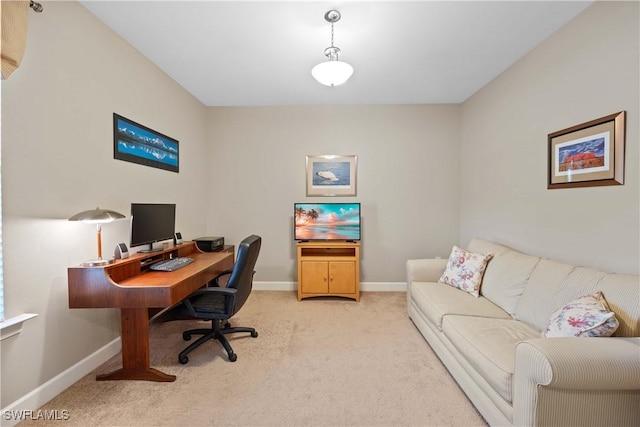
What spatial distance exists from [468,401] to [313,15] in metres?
2.92

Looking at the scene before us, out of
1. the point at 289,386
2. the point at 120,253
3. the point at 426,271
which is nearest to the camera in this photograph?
the point at 289,386

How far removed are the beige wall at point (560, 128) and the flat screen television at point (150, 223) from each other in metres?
3.45

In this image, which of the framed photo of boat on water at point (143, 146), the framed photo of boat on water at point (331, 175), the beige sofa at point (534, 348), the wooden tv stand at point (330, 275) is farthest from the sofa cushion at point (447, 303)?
the framed photo of boat on water at point (143, 146)

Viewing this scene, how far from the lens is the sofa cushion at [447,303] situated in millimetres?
2082

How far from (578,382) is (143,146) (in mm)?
3445

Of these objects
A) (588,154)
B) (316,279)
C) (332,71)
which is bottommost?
(316,279)

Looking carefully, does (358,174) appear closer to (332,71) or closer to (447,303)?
(332,71)

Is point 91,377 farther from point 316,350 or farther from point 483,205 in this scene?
point 483,205

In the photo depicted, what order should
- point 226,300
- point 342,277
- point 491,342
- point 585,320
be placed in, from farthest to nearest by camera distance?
point 342,277, point 226,300, point 491,342, point 585,320

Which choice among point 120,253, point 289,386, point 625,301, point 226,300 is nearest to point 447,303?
point 625,301

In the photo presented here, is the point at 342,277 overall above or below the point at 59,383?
above

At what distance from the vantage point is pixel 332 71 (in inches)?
82.3

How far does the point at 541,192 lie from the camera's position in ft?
7.70

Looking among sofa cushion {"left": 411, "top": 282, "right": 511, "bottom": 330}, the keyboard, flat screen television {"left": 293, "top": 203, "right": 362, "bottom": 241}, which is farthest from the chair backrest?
sofa cushion {"left": 411, "top": 282, "right": 511, "bottom": 330}
